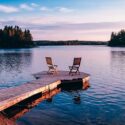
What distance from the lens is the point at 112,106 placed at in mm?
16031

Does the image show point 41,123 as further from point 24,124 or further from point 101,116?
point 101,116

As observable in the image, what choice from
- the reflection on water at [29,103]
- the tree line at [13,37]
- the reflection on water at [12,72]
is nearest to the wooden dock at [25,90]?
the reflection on water at [29,103]

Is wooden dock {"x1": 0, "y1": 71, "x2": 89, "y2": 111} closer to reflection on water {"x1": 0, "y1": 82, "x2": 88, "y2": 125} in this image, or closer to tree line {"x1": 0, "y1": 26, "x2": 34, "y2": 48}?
reflection on water {"x1": 0, "y1": 82, "x2": 88, "y2": 125}

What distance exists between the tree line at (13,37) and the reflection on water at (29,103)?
5936 inches

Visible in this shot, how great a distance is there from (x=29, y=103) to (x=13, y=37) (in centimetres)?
15520

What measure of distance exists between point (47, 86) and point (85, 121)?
665 cm

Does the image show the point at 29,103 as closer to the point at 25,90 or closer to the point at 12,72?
the point at 25,90

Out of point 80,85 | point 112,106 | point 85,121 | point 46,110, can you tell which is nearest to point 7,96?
point 46,110

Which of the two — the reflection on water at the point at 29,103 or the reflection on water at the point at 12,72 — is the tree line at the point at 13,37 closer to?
the reflection on water at the point at 12,72

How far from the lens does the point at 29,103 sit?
1702 cm

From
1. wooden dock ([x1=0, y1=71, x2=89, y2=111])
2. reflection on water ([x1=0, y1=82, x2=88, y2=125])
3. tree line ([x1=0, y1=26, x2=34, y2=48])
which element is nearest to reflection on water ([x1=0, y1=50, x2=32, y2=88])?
wooden dock ([x1=0, y1=71, x2=89, y2=111])

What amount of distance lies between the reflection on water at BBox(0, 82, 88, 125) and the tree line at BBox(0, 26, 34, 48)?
151 meters

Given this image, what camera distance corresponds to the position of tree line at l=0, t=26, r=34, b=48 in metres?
169

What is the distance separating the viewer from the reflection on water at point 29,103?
46.1ft
